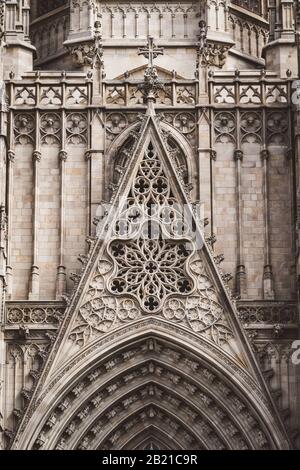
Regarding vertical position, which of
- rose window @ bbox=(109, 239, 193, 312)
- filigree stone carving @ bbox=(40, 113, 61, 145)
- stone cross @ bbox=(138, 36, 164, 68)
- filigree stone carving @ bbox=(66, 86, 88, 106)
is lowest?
rose window @ bbox=(109, 239, 193, 312)

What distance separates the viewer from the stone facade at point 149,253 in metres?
36.2

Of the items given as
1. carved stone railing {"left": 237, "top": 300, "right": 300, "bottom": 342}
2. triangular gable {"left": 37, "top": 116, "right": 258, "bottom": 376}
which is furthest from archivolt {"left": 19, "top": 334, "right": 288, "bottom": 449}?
carved stone railing {"left": 237, "top": 300, "right": 300, "bottom": 342}

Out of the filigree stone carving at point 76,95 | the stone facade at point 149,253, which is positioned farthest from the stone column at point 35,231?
the filigree stone carving at point 76,95

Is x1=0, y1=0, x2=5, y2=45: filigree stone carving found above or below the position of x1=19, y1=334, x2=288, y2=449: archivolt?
above

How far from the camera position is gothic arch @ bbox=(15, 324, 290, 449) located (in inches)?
1417

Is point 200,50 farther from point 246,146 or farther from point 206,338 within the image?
point 206,338

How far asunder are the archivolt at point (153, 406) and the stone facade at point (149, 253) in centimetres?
4

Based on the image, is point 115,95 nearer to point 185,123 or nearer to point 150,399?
point 185,123

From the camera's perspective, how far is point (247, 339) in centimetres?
3631

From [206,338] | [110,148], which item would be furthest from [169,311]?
[110,148]

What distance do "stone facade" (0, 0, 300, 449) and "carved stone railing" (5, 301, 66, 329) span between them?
0.08 feet

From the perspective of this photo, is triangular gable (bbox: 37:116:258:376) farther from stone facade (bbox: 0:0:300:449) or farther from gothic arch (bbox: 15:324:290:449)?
gothic arch (bbox: 15:324:290:449)

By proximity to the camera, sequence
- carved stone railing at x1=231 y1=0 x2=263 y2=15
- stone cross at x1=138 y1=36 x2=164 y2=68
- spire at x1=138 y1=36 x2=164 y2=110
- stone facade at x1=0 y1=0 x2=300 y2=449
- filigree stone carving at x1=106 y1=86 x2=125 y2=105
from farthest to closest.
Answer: carved stone railing at x1=231 y1=0 x2=263 y2=15
filigree stone carving at x1=106 y1=86 x2=125 y2=105
stone cross at x1=138 y1=36 x2=164 y2=68
spire at x1=138 y1=36 x2=164 y2=110
stone facade at x1=0 y1=0 x2=300 y2=449

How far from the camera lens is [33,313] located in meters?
36.7
